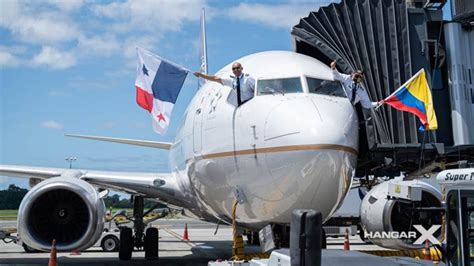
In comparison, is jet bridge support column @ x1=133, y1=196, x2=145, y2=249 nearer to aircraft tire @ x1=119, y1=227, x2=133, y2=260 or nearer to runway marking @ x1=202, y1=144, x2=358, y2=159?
aircraft tire @ x1=119, y1=227, x2=133, y2=260

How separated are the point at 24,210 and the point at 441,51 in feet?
28.1

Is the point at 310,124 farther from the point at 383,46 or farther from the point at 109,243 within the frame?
the point at 109,243

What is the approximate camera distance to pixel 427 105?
9992 millimetres

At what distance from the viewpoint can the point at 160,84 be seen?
10.1 metres

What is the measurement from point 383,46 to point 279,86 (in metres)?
4.14

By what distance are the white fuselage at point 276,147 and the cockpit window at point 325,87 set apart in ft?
0.29

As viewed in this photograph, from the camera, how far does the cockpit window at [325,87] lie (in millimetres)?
7936

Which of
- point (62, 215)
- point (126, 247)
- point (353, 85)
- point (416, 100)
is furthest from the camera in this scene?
point (126, 247)

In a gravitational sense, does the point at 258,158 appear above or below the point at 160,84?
below

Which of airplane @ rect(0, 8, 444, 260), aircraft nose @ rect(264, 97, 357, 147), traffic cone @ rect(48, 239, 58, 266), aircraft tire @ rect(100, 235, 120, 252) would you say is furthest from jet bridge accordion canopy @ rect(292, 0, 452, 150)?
aircraft tire @ rect(100, 235, 120, 252)

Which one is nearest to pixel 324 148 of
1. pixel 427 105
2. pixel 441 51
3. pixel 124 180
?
pixel 427 105

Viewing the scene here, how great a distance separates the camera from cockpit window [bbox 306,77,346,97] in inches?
312

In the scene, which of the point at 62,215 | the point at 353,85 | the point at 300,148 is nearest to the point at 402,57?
the point at 353,85

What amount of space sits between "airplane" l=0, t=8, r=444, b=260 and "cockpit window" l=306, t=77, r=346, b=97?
0.02m
